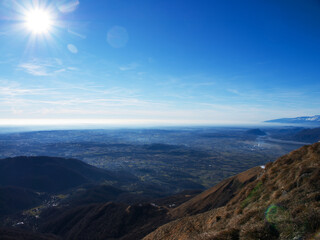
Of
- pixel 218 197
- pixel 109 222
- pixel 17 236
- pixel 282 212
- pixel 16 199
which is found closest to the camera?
pixel 282 212

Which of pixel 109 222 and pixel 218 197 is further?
pixel 109 222

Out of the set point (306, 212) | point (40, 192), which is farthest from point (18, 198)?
point (306, 212)

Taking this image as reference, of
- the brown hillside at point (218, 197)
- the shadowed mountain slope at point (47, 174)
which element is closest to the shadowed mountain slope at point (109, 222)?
the brown hillside at point (218, 197)

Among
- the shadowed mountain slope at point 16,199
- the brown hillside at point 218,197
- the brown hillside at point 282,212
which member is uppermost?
the brown hillside at point 282,212

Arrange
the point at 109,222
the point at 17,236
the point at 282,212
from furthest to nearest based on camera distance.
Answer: the point at 109,222 < the point at 17,236 < the point at 282,212

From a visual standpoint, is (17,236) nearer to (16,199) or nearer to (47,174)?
(16,199)

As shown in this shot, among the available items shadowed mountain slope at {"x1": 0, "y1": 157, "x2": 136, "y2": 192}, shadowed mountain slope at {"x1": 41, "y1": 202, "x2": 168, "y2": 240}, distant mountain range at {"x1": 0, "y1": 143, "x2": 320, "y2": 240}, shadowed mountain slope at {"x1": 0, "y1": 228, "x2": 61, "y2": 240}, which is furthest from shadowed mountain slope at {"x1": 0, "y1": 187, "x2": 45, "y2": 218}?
shadowed mountain slope at {"x1": 0, "y1": 228, "x2": 61, "y2": 240}

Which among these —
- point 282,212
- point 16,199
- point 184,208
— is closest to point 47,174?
point 16,199

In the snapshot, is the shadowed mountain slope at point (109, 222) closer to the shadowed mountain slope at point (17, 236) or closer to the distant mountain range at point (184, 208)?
the distant mountain range at point (184, 208)

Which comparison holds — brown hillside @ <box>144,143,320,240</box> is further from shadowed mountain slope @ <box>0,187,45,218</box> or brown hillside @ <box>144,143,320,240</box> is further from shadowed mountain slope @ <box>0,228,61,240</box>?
Answer: shadowed mountain slope @ <box>0,187,45,218</box>

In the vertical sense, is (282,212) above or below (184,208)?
above
